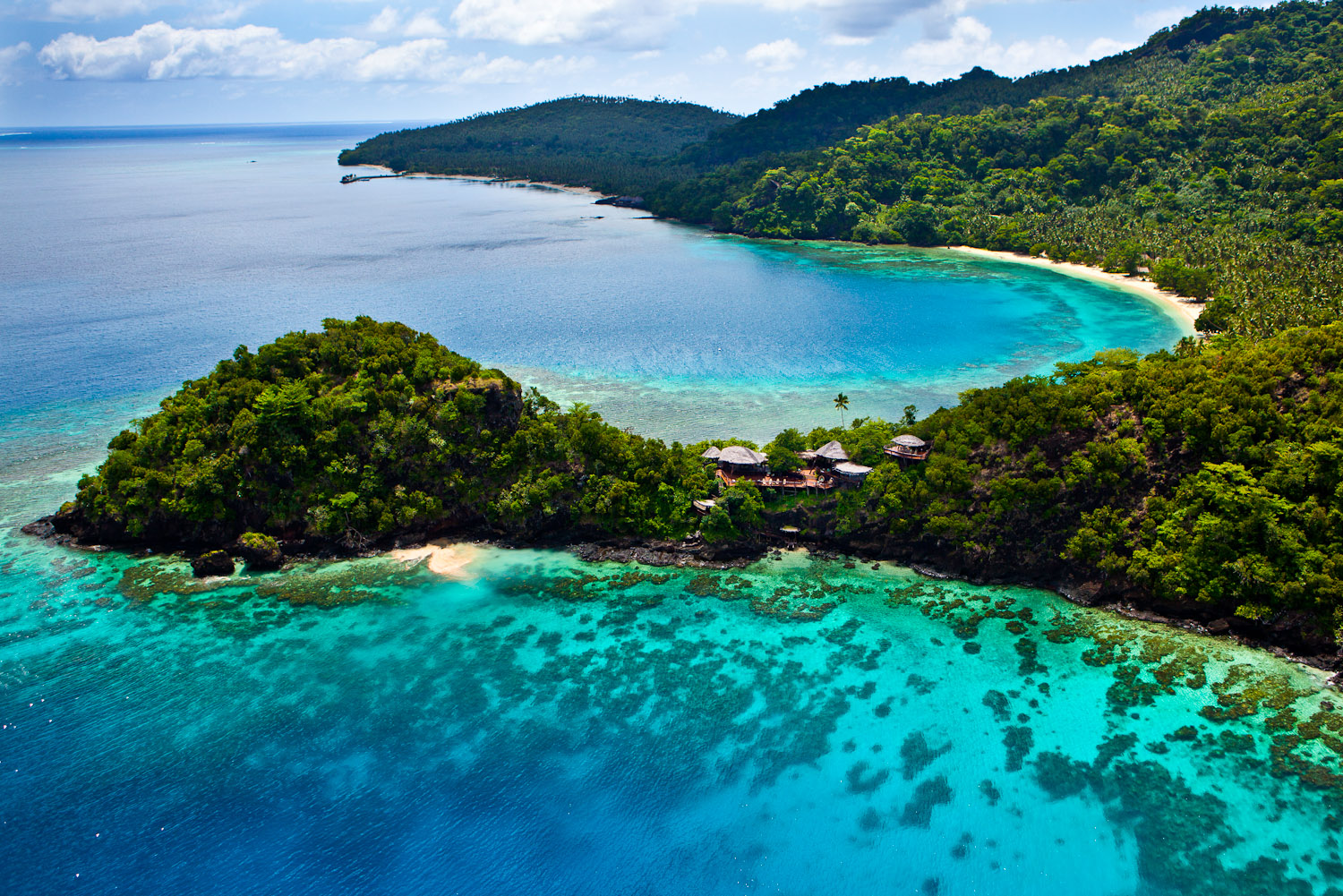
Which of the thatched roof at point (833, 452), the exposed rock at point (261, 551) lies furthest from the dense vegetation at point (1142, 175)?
the exposed rock at point (261, 551)

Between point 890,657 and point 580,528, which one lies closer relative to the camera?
point 890,657

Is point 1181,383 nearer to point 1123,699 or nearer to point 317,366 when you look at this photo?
point 1123,699

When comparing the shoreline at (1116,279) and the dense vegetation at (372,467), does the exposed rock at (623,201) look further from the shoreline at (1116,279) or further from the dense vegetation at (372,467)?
the dense vegetation at (372,467)

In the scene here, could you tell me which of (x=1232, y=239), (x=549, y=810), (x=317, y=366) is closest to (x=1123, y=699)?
(x=549, y=810)

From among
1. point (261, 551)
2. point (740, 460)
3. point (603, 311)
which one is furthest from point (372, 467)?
Answer: point (603, 311)

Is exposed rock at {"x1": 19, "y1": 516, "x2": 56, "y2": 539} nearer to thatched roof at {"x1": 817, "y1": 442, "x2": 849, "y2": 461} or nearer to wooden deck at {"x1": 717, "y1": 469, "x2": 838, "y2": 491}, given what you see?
wooden deck at {"x1": 717, "y1": 469, "x2": 838, "y2": 491}

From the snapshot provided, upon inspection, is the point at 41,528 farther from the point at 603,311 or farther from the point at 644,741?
the point at 603,311

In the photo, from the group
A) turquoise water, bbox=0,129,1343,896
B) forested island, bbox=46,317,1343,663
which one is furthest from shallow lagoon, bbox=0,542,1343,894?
forested island, bbox=46,317,1343,663
